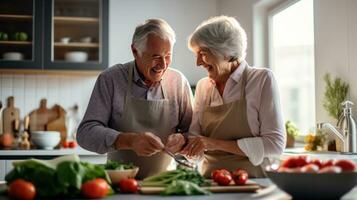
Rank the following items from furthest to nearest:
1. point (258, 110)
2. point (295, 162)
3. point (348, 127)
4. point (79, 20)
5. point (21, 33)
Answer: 1. point (79, 20)
2. point (21, 33)
3. point (348, 127)
4. point (258, 110)
5. point (295, 162)

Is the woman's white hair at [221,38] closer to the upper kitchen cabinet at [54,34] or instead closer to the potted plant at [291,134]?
the potted plant at [291,134]

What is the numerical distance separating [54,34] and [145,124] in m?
2.05

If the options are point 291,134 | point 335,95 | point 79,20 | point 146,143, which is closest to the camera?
→ point 146,143

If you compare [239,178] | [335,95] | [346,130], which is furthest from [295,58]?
[239,178]

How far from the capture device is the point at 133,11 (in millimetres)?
4375

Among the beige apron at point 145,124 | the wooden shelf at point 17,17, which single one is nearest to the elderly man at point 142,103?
the beige apron at point 145,124

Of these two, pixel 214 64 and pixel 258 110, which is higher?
pixel 214 64

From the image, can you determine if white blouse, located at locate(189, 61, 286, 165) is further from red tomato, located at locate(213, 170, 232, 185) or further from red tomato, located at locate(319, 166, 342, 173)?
red tomato, located at locate(319, 166, 342, 173)

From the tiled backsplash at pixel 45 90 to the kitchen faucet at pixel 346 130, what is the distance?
2310mm

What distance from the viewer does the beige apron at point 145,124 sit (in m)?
2.17

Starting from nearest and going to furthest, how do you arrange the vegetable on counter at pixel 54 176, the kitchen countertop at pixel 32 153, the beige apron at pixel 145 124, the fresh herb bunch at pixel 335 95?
the vegetable on counter at pixel 54 176 < the beige apron at pixel 145 124 < the fresh herb bunch at pixel 335 95 < the kitchen countertop at pixel 32 153

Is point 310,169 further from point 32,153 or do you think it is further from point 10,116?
point 10,116

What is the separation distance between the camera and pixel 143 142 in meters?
1.90

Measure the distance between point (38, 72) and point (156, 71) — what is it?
7.02ft
